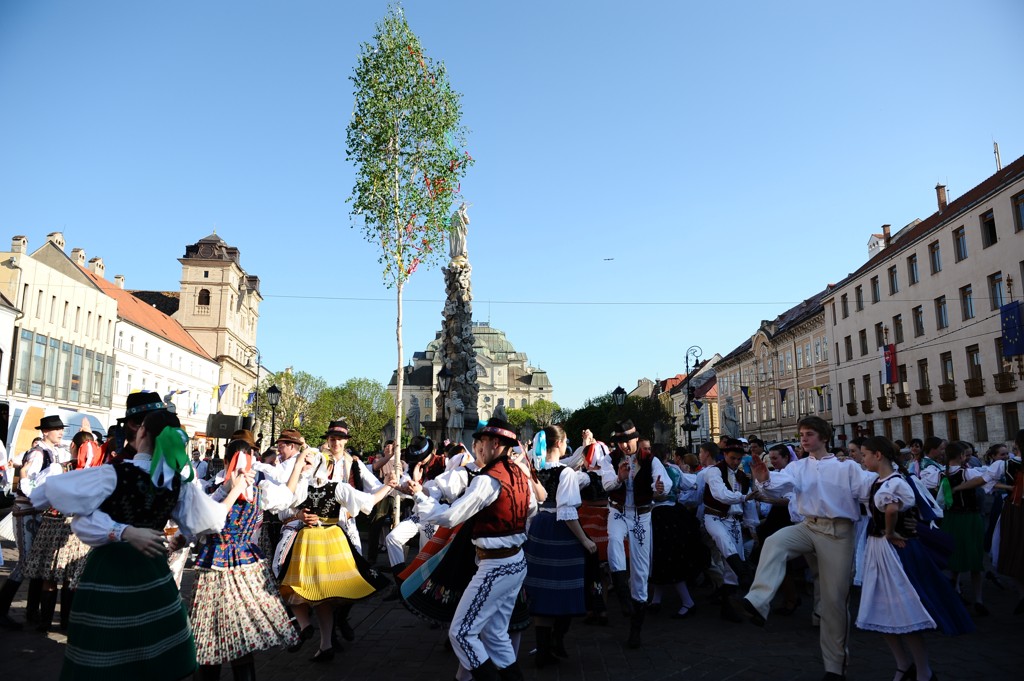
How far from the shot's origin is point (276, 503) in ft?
18.6

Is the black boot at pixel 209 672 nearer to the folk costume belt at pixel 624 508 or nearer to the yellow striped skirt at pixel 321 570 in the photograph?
the yellow striped skirt at pixel 321 570

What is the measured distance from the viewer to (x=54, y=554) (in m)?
7.57

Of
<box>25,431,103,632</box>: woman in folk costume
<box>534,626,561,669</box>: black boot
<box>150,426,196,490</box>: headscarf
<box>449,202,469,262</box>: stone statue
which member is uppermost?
<box>449,202,469,262</box>: stone statue

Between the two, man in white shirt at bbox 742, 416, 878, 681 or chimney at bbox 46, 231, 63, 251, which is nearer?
man in white shirt at bbox 742, 416, 878, 681

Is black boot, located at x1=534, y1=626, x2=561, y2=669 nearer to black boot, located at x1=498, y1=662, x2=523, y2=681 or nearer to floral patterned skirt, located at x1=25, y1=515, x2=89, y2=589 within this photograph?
black boot, located at x1=498, y1=662, x2=523, y2=681

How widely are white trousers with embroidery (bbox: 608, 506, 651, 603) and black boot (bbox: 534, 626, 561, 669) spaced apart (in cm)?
144

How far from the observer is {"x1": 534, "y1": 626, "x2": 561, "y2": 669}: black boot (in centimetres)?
628

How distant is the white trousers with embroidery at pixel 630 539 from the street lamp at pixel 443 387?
15508 mm

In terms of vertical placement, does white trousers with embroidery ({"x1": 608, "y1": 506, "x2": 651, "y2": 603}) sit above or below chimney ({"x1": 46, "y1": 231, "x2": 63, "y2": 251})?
below

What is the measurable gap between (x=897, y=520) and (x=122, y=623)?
5301mm

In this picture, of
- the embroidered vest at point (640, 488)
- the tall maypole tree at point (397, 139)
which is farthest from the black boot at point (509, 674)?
the tall maypole tree at point (397, 139)

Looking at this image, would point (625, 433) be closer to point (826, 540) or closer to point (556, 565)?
point (556, 565)

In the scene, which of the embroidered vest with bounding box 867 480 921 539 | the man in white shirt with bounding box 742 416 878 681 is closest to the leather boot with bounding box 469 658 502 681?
the man in white shirt with bounding box 742 416 878 681

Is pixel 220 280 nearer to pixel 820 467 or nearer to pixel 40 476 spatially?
pixel 40 476
